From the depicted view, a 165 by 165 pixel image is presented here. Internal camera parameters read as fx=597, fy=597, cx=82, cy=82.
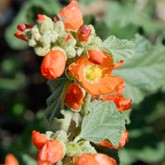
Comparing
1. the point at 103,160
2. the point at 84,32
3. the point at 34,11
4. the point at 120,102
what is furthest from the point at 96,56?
the point at 34,11

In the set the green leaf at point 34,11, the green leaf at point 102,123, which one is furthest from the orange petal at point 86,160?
the green leaf at point 34,11

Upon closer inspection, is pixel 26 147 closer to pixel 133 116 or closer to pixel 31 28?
pixel 133 116

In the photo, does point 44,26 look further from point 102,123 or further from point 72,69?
point 102,123

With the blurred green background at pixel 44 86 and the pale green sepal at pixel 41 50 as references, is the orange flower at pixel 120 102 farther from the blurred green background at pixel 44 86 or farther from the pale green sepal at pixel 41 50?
the blurred green background at pixel 44 86

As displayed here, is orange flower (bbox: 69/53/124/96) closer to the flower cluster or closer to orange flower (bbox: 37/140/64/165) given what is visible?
the flower cluster

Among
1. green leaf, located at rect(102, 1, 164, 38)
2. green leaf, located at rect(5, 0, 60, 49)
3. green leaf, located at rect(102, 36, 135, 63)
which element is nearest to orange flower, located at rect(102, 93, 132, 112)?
green leaf, located at rect(102, 36, 135, 63)

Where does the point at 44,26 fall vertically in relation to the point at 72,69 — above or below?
above
